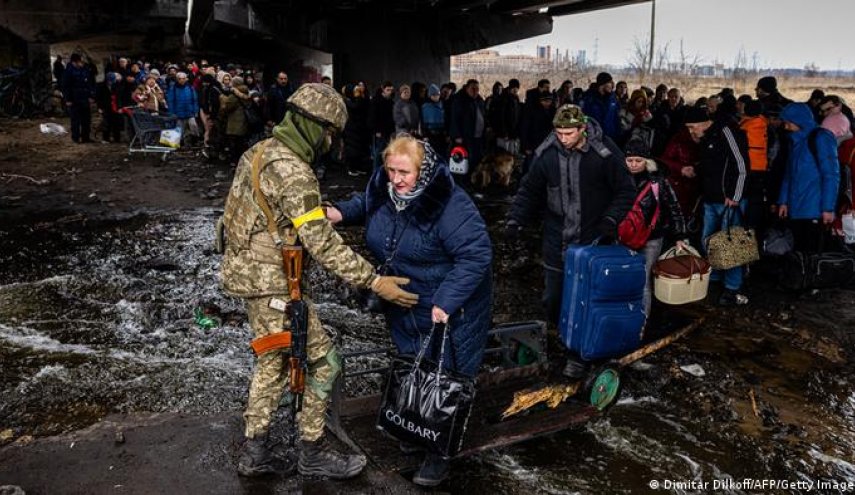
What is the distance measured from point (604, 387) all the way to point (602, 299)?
0.61m

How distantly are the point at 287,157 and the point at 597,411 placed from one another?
2.57m

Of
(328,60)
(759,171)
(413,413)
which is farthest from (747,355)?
(328,60)

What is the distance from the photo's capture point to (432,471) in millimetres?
3693

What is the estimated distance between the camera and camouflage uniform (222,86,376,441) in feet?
10.7

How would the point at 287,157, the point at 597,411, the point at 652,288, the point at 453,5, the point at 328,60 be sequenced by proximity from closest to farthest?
the point at 287,157
the point at 597,411
the point at 652,288
the point at 453,5
the point at 328,60

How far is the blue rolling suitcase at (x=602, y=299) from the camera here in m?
4.53

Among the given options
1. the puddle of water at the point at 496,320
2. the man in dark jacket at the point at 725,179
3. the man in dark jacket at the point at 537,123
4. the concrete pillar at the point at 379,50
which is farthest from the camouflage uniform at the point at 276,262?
the concrete pillar at the point at 379,50

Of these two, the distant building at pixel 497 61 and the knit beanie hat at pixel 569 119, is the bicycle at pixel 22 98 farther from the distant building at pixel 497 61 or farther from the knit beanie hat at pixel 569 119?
the distant building at pixel 497 61

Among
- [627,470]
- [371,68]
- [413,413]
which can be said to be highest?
[371,68]

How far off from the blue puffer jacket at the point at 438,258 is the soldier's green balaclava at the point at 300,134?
48cm

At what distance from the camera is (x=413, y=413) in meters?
3.54

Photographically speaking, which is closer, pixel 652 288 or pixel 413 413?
pixel 413 413

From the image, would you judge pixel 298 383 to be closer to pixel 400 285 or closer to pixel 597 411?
pixel 400 285

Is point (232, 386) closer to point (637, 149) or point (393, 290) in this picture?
point (393, 290)
